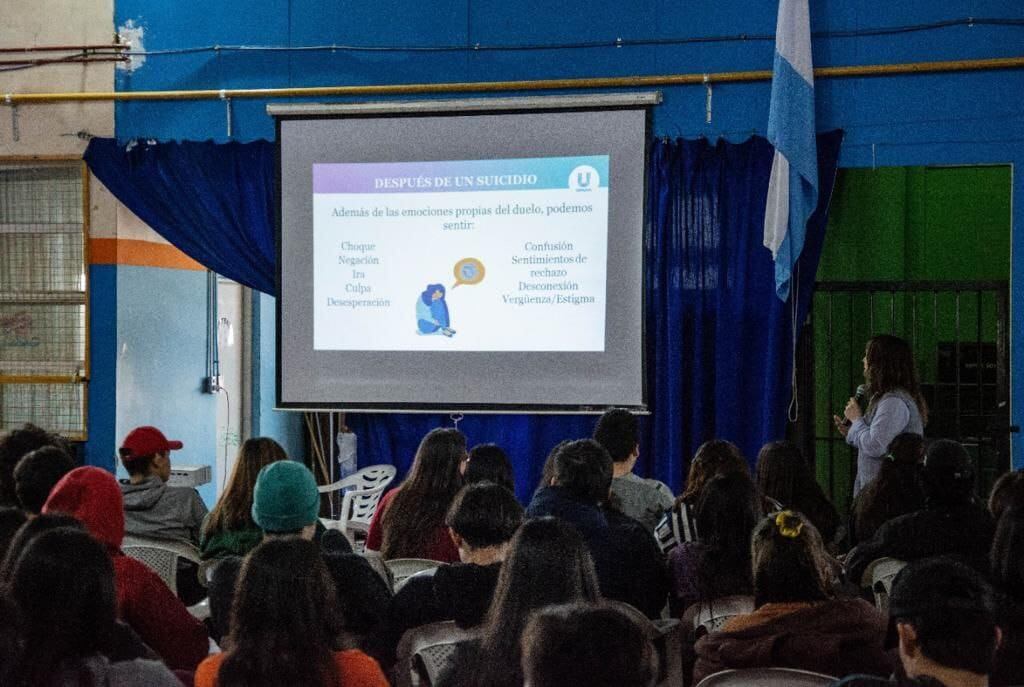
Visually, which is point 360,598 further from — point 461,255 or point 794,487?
point 461,255

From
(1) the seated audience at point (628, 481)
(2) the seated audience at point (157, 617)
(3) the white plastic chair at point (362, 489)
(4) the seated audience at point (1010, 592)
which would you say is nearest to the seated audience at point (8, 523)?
(2) the seated audience at point (157, 617)

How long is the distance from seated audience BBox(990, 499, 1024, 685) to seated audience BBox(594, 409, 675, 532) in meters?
1.61

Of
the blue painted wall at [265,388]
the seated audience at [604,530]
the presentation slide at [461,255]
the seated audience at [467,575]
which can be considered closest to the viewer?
the seated audience at [467,575]

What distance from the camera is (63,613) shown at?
1955 millimetres

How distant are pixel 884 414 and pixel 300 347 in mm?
3078

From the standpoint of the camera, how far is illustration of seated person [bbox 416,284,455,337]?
6234mm

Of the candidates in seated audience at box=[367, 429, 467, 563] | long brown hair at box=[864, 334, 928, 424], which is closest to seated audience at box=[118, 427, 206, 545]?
seated audience at box=[367, 429, 467, 563]

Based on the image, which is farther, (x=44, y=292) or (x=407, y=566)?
(x=44, y=292)

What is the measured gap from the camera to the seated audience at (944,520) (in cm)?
340

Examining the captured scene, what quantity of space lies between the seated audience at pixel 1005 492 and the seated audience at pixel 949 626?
1.54 m

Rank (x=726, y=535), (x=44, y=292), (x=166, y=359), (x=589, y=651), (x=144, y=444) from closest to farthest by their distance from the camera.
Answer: (x=589, y=651) → (x=726, y=535) → (x=144, y=444) → (x=44, y=292) → (x=166, y=359)

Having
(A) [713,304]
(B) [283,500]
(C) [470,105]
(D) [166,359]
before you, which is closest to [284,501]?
(B) [283,500]

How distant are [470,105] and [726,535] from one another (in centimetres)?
350

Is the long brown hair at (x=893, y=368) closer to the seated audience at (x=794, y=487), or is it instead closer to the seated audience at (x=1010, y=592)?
the seated audience at (x=794, y=487)
